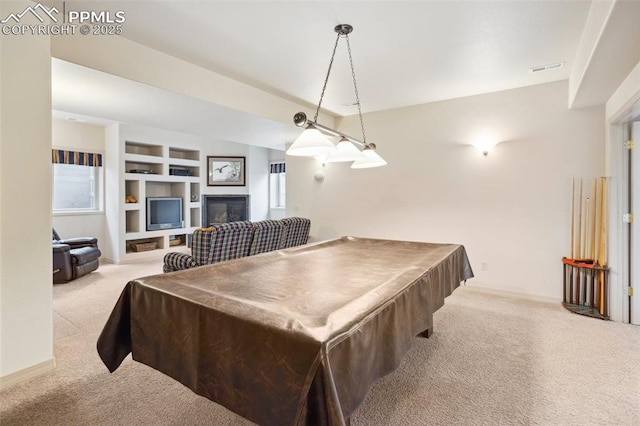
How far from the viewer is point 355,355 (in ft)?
3.64

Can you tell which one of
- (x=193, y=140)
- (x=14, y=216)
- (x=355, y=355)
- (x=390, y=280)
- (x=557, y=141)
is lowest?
(x=355, y=355)

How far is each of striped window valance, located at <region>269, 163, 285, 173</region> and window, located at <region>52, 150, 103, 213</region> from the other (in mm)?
3663

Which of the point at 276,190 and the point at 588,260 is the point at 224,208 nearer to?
the point at 276,190

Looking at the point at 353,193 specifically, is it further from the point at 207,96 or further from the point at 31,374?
the point at 31,374

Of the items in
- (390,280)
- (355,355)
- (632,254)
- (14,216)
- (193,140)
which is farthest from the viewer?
(193,140)

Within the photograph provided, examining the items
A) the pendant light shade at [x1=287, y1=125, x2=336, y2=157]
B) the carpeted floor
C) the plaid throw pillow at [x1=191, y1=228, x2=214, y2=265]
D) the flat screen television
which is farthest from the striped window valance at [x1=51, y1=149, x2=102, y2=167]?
the pendant light shade at [x1=287, y1=125, x2=336, y2=157]

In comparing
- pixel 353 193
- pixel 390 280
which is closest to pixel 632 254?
pixel 390 280

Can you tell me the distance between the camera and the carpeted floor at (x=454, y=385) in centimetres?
178

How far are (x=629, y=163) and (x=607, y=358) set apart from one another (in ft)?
6.38

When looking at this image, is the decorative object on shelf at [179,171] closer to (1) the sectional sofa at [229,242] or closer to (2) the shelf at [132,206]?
(2) the shelf at [132,206]

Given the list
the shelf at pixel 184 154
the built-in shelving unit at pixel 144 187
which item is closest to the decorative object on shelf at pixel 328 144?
the built-in shelving unit at pixel 144 187

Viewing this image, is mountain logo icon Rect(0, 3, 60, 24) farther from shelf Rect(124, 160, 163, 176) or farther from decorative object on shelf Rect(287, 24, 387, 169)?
shelf Rect(124, 160, 163, 176)

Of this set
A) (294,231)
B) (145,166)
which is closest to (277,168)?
(145,166)

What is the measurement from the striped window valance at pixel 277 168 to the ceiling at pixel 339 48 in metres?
3.78
